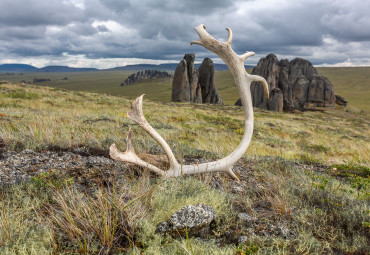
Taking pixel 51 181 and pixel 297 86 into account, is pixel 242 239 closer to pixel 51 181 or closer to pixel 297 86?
pixel 51 181

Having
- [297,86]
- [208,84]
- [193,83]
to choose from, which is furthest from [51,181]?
[297,86]

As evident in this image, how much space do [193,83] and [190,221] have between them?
4343 centimetres

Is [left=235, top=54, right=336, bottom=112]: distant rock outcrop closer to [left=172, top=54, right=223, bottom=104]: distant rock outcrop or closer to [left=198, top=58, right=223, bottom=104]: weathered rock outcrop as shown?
[left=198, top=58, right=223, bottom=104]: weathered rock outcrop

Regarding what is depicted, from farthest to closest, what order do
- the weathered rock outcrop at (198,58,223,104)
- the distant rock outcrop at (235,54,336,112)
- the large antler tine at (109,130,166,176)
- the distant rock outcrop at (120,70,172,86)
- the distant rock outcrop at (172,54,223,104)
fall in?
the distant rock outcrop at (120,70,172,86), the distant rock outcrop at (235,54,336,112), the weathered rock outcrop at (198,58,223,104), the distant rock outcrop at (172,54,223,104), the large antler tine at (109,130,166,176)

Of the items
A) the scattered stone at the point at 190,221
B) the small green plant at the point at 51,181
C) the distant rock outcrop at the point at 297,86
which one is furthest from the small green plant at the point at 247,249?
the distant rock outcrop at the point at 297,86

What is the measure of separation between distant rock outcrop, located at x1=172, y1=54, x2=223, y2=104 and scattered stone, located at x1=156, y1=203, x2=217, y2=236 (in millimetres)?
40870

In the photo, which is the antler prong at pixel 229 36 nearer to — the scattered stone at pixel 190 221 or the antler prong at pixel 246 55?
the antler prong at pixel 246 55

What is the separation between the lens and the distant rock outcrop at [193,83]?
43.4 meters

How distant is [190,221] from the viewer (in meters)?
2.28

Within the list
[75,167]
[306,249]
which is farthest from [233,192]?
[75,167]

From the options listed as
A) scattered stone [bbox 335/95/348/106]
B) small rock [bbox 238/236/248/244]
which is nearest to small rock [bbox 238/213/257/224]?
small rock [bbox 238/236/248/244]

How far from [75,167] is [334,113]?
50.8 metres

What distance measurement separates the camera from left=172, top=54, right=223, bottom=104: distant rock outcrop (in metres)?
43.4

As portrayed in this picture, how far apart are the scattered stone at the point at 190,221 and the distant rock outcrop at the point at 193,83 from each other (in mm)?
40870
